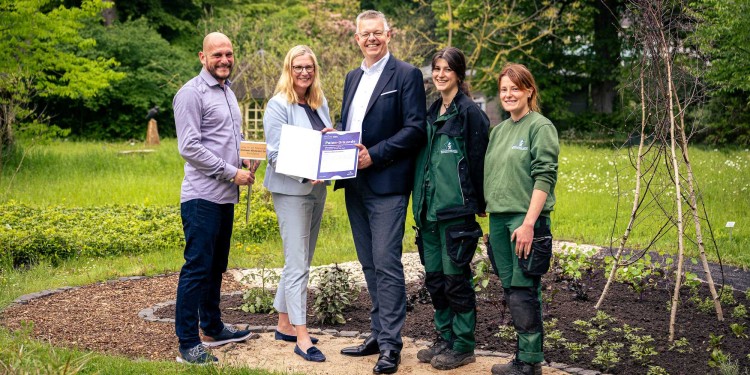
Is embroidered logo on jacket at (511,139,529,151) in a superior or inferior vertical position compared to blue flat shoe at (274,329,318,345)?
superior

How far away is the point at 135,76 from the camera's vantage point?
3306 cm

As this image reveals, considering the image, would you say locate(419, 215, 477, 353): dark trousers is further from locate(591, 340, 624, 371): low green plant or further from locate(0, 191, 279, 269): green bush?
locate(0, 191, 279, 269): green bush

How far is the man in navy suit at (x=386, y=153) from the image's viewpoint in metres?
5.44

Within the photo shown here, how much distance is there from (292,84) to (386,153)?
2.61ft

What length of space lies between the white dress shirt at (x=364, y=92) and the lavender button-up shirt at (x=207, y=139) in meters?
0.80

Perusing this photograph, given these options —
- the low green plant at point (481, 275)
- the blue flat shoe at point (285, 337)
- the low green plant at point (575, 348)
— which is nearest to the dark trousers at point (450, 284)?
the low green plant at point (575, 348)

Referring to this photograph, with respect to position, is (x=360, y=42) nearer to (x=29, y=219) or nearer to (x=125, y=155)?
(x=29, y=219)

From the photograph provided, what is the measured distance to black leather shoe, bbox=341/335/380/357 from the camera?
5754mm

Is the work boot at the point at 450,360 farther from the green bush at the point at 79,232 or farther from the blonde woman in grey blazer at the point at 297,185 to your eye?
the green bush at the point at 79,232

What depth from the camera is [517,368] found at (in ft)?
17.2

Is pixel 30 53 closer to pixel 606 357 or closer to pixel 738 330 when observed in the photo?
pixel 606 357

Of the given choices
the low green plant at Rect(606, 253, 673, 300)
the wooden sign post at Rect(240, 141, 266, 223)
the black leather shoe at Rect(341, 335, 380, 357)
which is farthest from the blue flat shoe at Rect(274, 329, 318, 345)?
the low green plant at Rect(606, 253, 673, 300)

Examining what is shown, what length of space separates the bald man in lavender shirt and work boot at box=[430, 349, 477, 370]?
1407mm

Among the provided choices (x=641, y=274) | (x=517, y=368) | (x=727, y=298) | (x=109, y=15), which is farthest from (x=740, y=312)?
(x=109, y=15)
